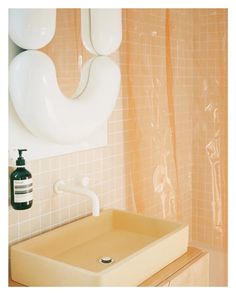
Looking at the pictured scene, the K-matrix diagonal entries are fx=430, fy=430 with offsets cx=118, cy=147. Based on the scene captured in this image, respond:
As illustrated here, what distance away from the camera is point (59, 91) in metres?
1.61

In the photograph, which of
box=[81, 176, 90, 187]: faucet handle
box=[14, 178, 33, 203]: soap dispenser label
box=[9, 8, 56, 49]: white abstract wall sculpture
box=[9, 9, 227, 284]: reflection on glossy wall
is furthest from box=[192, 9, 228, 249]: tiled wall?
box=[14, 178, 33, 203]: soap dispenser label

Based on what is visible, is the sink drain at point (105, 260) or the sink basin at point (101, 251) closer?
the sink basin at point (101, 251)

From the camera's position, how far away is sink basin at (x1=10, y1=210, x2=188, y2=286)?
1.38 metres

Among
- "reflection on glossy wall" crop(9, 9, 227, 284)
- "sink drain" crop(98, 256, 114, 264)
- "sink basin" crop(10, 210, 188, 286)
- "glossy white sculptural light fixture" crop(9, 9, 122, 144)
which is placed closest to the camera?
"sink basin" crop(10, 210, 188, 286)

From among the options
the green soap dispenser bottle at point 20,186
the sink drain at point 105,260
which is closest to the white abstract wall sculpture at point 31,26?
the green soap dispenser bottle at point 20,186

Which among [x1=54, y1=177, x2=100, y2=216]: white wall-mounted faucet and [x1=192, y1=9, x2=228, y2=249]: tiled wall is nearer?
[x1=54, y1=177, x2=100, y2=216]: white wall-mounted faucet

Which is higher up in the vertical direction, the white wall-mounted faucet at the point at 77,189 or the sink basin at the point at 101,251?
the white wall-mounted faucet at the point at 77,189

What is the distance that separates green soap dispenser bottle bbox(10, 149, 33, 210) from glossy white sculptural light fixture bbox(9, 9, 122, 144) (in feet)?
0.46

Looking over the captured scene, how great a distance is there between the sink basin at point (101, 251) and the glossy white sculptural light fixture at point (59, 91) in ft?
1.32

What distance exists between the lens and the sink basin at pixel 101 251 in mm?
1378

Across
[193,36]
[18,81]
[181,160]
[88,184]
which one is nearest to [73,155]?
[88,184]

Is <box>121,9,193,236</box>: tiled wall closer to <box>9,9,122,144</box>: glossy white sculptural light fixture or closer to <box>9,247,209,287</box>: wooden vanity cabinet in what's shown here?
<box>9,9,122,144</box>: glossy white sculptural light fixture

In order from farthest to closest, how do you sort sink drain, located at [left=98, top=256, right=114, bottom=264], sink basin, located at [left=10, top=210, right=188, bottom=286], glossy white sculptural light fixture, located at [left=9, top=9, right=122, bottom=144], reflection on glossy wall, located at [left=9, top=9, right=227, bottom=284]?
reflection on glossy wall, located at [left=9, top=9, right=227, bottom=284]
sink drain, located at [left=98, top=256, right=114, bottom=264]
glossy white sculptural light fixture, located at [left=9, top=9, right=122, bottom=144]
sink basin, located at [left=10, top=210, right=188, bottom=286]

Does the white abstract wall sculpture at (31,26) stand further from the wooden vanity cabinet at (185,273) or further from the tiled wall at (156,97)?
the wooden vanity cabinet at (185,273)
